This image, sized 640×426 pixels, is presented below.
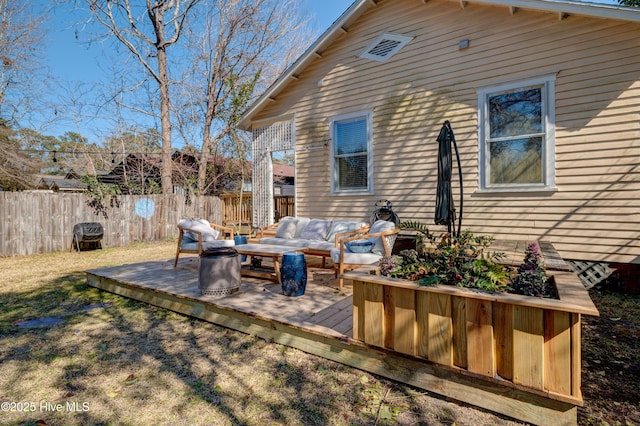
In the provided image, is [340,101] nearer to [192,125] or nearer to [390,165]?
[390,165]

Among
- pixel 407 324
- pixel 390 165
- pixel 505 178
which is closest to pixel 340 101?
pixel 390 165

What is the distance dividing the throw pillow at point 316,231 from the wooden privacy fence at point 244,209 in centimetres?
585

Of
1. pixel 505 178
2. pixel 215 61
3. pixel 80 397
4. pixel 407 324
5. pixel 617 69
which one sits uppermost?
pixel 215 61

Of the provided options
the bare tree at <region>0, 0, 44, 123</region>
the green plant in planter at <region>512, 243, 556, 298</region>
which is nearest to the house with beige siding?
the green plant in planter at <region>512, 243, 556, 298</region>

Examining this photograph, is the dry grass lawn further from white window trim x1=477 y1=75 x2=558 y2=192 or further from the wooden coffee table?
Answer: white window trim x1=477 y1=75 x2=558 y2=192

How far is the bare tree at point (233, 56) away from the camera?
14.3 meters

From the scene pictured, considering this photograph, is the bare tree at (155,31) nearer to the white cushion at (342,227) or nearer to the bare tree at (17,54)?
the bare tree at (17,54)

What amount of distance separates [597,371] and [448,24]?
5.60 m

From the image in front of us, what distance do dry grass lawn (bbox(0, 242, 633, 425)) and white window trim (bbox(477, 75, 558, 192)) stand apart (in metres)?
3.85

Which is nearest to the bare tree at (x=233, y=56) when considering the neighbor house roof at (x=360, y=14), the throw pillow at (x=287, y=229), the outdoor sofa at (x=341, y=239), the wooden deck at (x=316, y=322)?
the neighbor house roof at (x=360, y=14)

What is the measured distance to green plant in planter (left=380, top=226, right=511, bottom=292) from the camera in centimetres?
218

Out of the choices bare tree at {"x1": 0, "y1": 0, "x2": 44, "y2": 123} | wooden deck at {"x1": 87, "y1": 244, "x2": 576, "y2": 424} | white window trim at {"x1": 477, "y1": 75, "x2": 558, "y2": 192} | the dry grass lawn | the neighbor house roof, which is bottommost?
the dry grass lawn

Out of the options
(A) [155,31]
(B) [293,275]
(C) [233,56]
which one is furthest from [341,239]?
(C) [233,56]

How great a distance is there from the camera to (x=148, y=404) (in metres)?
2.20
